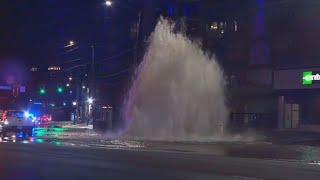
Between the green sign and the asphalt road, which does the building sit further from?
the asphalt road

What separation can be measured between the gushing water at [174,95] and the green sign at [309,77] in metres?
13.7

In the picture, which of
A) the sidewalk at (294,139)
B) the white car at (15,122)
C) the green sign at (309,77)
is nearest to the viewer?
the sidewalk at (294,139)

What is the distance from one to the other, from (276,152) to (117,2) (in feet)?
206

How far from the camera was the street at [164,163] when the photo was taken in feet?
44.6

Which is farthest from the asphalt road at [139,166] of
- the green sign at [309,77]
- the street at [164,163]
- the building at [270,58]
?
the building at [270,58]

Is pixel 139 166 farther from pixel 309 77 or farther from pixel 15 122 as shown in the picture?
pixel 309 77

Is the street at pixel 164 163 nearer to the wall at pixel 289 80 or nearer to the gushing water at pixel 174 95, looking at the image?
the gushing water at pixel 174 95

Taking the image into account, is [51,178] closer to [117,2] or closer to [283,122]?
[283,122]

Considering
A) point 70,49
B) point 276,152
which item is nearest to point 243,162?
point 276,152

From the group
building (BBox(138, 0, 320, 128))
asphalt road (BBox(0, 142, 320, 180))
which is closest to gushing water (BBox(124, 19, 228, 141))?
asphalt road (BBox(0, 142, 320, 180))

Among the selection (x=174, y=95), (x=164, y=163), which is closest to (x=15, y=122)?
(x=174, y=95)

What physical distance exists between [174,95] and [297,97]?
61.6ft

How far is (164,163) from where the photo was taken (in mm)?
16547

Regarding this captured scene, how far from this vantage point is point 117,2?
81438 millimetres
